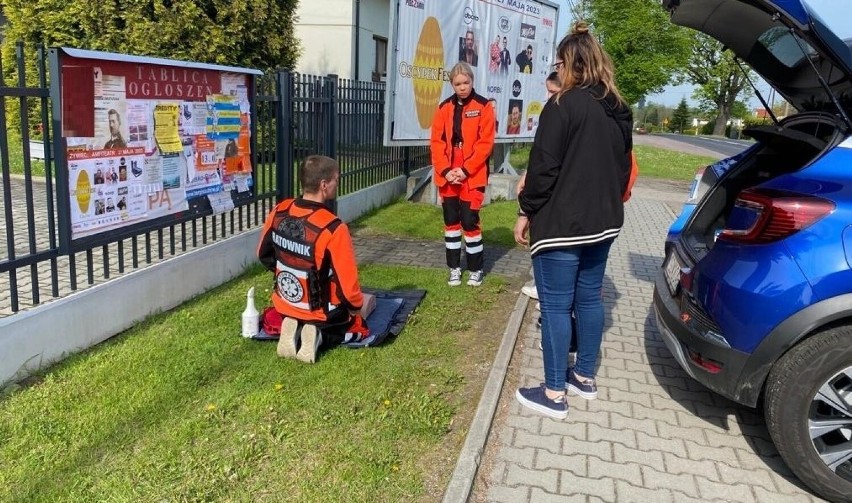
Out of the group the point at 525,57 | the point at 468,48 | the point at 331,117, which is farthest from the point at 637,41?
the point at 331,117

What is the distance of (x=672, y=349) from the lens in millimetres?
3645

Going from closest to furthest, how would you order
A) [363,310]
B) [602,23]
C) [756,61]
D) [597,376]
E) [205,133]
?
1. [756,61]
2. [597,376]
3. [363,310]
4. [205,133]
5. [602,23]

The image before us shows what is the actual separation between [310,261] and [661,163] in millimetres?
20474

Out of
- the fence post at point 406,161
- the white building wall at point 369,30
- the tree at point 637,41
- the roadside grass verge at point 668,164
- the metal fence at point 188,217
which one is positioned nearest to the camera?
the metal fence at point 188,217

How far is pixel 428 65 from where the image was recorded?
919 cm

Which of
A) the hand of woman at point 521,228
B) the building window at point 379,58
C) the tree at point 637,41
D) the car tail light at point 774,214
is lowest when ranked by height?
the hand of woman at point 521,228

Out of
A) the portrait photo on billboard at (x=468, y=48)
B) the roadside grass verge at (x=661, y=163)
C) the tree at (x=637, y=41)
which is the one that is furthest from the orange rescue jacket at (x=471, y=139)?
the tree at (x=637, y=41)

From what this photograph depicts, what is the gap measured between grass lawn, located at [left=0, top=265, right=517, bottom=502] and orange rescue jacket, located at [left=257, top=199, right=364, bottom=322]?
346 millimetres

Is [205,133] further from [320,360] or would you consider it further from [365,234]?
[365,234]

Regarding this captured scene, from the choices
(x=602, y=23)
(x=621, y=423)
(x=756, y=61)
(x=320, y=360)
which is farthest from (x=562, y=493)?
(x=602, y=23)

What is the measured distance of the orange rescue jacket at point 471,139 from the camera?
19.6ft

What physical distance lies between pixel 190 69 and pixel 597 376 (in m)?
3.73

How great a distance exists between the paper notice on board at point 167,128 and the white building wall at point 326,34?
1480 centimetres

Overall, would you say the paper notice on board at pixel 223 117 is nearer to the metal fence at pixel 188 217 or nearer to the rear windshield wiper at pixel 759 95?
the metal fence at pixel 188 217
